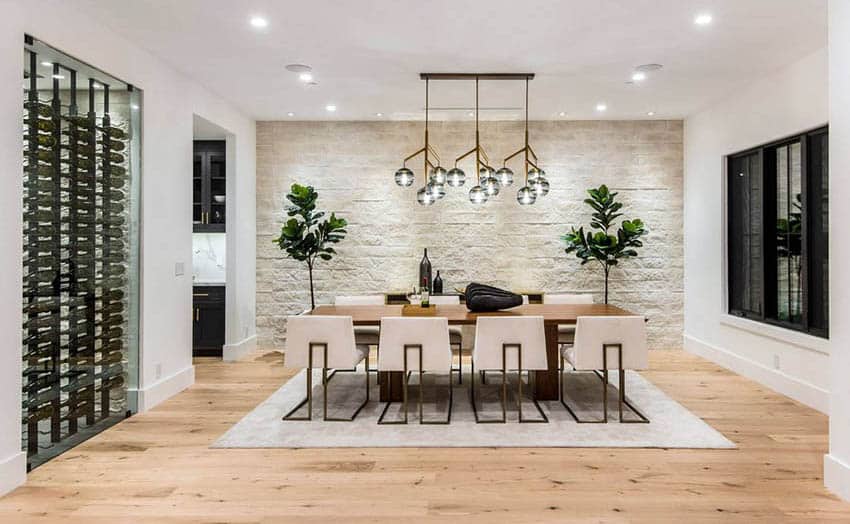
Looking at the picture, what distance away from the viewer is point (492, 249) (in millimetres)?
7133

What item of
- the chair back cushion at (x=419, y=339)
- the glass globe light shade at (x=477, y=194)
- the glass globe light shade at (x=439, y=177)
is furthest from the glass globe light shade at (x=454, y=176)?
the chair back cushion at (x=419, y=339)

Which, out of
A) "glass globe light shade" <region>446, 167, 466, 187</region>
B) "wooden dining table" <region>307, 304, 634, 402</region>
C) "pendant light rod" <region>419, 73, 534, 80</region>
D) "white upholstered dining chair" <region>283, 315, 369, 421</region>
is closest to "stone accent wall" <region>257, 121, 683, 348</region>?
"pendant light rod" <region>419, 73, 534, 80</region>

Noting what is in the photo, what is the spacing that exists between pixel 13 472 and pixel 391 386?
2519mm

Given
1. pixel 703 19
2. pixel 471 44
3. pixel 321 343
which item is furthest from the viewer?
pixel 471 44

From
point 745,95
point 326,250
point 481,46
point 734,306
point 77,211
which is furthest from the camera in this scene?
point 326,250

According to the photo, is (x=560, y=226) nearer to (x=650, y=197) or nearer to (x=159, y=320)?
(x=650, y=197)

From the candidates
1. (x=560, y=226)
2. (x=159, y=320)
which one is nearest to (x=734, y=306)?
(x=560, y=226)

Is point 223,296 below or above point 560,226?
below

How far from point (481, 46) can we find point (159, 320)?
332 cm

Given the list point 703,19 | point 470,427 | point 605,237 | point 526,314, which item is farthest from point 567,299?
point 703,19

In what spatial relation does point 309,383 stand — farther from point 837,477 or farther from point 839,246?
point 839,246

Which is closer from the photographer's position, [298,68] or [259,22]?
[259,22]

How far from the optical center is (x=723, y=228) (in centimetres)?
611

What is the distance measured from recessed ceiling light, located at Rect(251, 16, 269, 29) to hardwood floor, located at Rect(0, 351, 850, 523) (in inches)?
109
